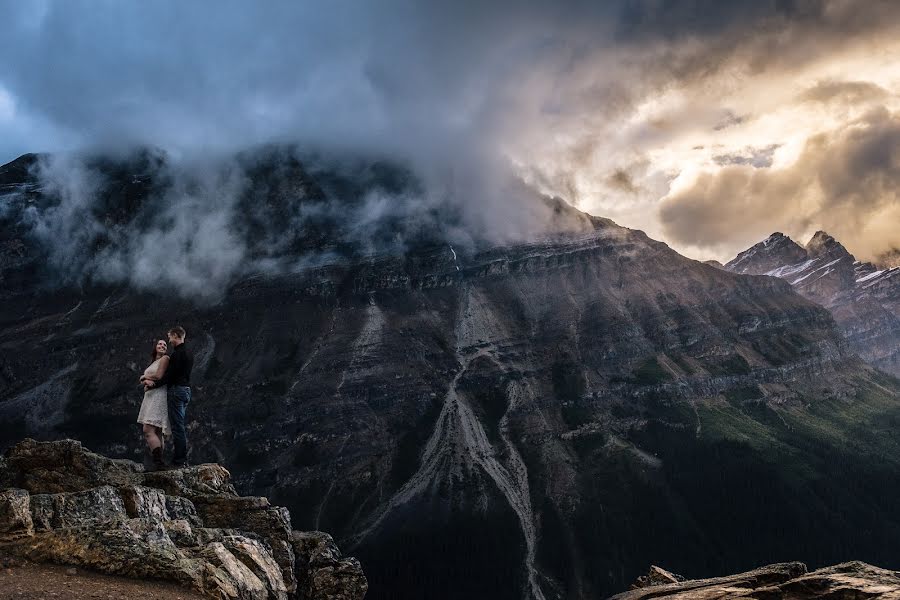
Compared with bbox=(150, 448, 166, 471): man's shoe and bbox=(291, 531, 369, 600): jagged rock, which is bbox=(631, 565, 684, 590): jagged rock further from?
bbox=(150, 448, 166, 471): man's shoe

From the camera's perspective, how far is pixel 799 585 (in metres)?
23.6

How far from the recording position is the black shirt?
26.8 meters

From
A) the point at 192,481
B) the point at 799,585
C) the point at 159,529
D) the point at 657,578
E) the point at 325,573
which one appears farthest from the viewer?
the point at 657,578

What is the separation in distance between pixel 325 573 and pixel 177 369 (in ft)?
44.9

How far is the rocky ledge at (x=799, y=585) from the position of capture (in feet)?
71.7

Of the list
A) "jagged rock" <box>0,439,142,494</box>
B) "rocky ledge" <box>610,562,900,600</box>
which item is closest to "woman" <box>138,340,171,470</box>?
"jagged rock" <box>0,439,142,494</box>

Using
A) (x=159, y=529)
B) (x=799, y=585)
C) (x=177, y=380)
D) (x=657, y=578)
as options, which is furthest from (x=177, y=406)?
(x=657, y=578)

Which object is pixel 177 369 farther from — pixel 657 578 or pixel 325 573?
pixel 657 578

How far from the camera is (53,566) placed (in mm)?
18547

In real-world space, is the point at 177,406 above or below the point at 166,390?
below

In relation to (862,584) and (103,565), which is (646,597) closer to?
(862,584)

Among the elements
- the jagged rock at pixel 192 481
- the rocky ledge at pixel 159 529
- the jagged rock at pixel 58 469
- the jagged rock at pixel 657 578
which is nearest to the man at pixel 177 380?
the jagged rock at pixel 192 481

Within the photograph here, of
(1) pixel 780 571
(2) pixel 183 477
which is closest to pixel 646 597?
(1) pixel 780 571

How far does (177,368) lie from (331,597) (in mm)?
14427
